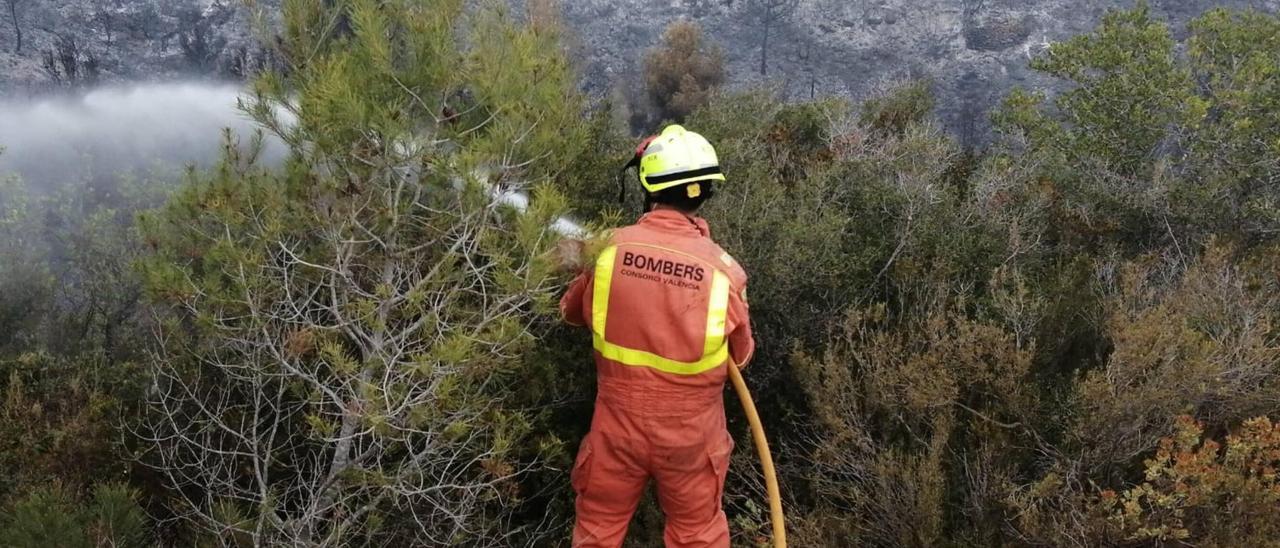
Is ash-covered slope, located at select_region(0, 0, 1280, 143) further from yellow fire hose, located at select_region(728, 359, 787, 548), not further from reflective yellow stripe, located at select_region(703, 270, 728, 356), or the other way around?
reflective yellow stripe, located at select_region(703, 270, 728, 356)

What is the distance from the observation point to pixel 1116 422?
132 inches

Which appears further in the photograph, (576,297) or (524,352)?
(524,352)

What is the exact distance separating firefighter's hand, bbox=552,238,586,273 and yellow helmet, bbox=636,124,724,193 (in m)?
0.33

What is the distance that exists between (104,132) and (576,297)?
105 ft

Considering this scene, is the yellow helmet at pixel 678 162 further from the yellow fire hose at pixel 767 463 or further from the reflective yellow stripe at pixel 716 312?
the yellow fire hose at pixel 767 463

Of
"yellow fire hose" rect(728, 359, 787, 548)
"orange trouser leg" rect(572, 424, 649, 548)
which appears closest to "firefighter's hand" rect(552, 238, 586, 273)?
"orange trouser leg" rect(572, 424, 649, 548)

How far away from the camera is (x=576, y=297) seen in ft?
9.44

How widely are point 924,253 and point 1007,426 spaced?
160cm

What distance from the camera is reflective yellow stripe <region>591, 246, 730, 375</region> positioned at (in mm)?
2707

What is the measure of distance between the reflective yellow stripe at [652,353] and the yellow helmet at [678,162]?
0.95 ft

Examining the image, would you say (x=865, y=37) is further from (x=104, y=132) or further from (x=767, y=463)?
(x=767, y=463)

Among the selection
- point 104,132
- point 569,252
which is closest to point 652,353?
point 569,252

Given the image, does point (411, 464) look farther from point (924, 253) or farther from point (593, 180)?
point (924, 253)

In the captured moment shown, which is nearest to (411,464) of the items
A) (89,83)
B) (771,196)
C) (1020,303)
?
(771,196)
